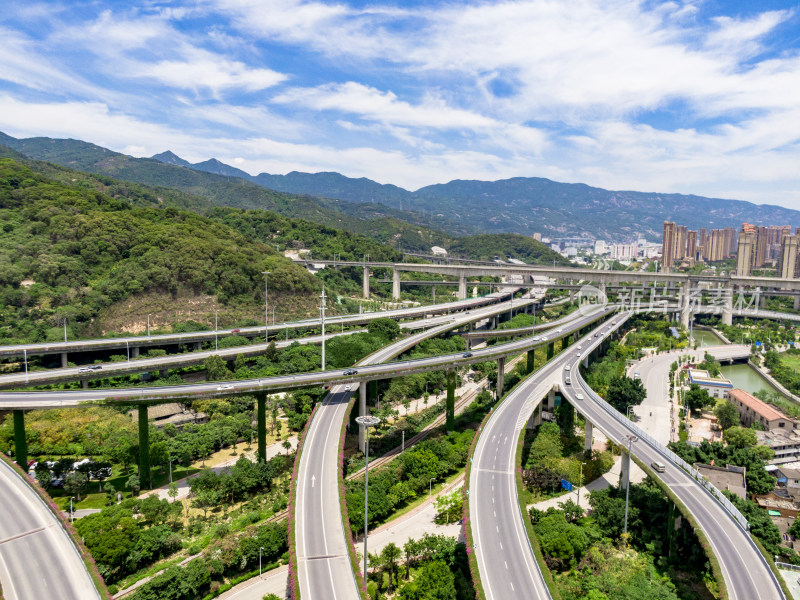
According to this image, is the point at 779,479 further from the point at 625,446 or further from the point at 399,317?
the point at 399,317

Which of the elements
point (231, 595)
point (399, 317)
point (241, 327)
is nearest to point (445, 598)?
point (231, 595)

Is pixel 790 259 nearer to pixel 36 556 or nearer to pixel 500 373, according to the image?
pixel 500 373

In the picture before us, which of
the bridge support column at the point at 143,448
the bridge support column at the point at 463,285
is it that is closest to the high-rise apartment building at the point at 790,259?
the bridge support column at the point at 463,285

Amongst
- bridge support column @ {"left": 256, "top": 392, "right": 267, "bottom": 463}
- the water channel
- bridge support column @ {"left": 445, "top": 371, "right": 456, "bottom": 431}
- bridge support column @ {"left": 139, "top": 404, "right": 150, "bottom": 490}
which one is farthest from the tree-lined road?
the water channel

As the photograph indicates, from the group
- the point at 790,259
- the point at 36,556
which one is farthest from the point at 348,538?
the point at 790,259

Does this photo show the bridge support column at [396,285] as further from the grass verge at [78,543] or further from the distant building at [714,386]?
the grass verge at [78,543]

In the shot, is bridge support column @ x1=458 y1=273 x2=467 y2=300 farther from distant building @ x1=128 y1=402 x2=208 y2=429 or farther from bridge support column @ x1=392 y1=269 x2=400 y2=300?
distant building @ x1=128 y1=402 x2=208 y2=429
